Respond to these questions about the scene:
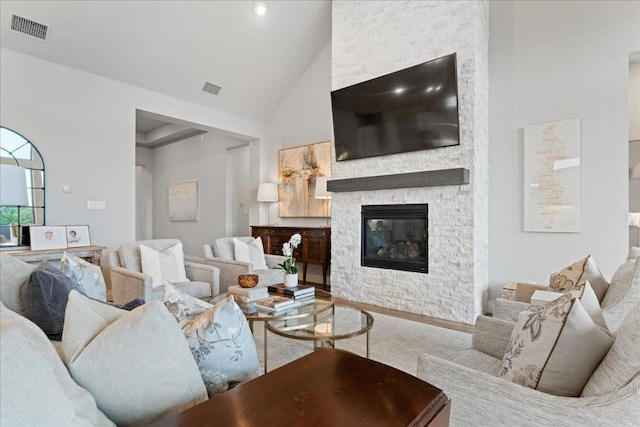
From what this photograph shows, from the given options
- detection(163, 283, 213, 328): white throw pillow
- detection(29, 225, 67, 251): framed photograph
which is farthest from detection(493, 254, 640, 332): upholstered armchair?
detection(29, 225, 67, 251): framed photograph

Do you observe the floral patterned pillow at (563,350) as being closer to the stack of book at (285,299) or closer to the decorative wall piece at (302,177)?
the stack of book at (285,299)

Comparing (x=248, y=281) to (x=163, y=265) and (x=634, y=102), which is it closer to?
(x=163, y=265)

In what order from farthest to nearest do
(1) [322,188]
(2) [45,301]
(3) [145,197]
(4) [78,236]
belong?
(3) [145,197]
(1) [322,188]
(4) [78,236]
(2) [45,301]

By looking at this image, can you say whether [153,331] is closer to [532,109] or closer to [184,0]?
[532,109]

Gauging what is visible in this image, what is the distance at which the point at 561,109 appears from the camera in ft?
11.5

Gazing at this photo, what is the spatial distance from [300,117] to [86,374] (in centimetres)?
558

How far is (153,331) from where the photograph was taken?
0.78m

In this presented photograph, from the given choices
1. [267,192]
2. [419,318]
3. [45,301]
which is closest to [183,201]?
[267,192]

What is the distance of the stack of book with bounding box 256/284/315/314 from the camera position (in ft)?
7.98

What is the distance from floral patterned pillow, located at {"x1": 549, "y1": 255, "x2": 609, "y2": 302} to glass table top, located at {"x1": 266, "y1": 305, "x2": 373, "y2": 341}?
134 centimetres

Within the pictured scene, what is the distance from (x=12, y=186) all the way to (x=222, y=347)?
3.46 metres

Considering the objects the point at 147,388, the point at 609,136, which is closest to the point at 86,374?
the point at 147,388

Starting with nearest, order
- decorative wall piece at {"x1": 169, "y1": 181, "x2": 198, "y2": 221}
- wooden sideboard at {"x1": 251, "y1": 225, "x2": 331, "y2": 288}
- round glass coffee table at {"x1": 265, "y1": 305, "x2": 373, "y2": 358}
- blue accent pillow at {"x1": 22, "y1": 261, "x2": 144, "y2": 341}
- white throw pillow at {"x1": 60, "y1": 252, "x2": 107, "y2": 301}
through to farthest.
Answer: blue accent pillow at {"x1": 22, "y1": 261, "x2": 144, "y2": 341} < white throw pillow at {"x1": 60, "y1": 252, "x2": 107, "y2": 301} < round glass coffee table at {"x1": 265, "y1": 305, "x2": 373, "y2": 358} < wooden sideboard at {"x1": 251, "y1": 225, "x2": 331, "y2": 288} < decorative wall piece at {"x1": 169, "y1": 181, "x2": 198, "y2": 221}

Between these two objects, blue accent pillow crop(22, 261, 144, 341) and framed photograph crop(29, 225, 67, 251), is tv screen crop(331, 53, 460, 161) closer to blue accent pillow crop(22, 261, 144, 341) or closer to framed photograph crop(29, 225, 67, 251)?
blue accent pillow crop(22, 261, 144, 341)
